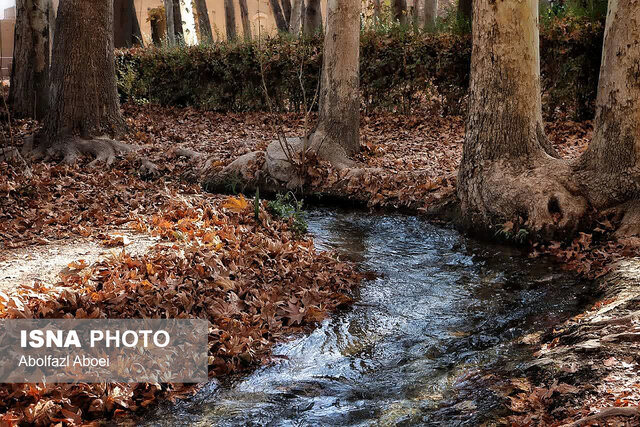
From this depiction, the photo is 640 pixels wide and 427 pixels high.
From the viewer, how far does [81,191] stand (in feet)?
27.1

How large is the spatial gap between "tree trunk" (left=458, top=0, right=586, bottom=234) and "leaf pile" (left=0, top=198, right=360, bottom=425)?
2058mm

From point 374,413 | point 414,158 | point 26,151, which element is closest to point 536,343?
point 374,413

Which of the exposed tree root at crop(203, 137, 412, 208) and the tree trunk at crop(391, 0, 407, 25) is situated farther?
the tree trunk at crop(391, 0, 407, 25)

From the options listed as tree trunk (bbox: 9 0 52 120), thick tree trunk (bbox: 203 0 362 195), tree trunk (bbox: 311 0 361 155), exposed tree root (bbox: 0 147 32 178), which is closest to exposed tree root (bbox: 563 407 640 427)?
thick tree trunk (bbox: 203 0 362 195)

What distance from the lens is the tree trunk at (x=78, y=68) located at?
10.6m

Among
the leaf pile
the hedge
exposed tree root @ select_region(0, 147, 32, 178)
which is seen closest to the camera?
the leaf pile

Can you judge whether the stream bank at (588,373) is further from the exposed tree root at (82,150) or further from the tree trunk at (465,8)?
the tree trunk at (465,8)

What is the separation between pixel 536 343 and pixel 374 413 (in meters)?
1.52

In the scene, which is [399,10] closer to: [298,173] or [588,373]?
[298,173]

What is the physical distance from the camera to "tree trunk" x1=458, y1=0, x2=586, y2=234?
23.9ft
